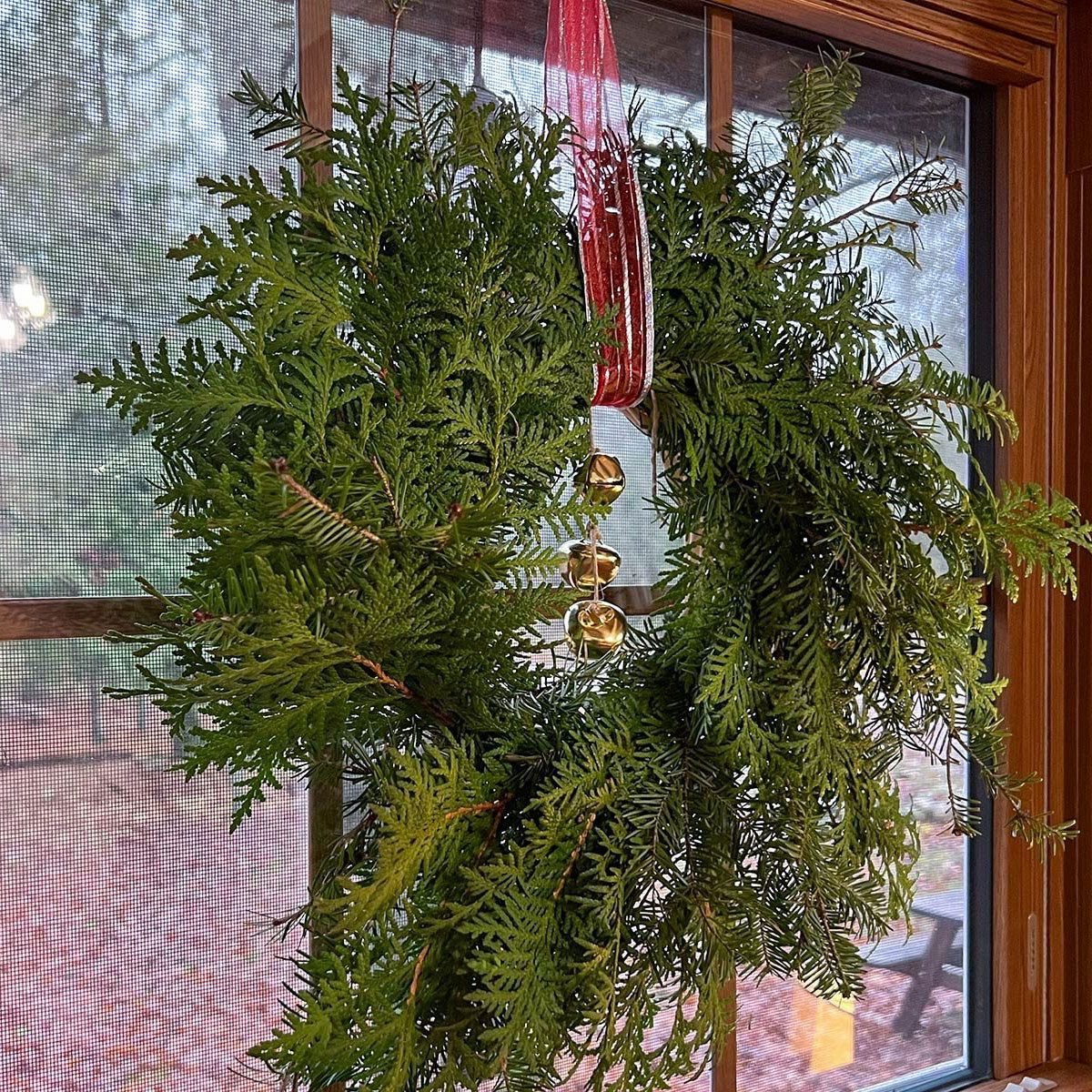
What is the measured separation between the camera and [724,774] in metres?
0.93

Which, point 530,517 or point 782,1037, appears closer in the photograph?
point 530,517

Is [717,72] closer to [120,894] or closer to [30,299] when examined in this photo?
[30,299]

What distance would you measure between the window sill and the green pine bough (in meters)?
0.58

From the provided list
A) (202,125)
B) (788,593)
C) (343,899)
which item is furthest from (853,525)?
(202,125)

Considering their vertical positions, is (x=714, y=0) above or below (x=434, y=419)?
above

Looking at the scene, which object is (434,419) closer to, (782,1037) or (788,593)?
(788,593)

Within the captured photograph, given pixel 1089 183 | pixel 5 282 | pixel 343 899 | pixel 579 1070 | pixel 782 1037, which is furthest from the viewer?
pixel 1089 183

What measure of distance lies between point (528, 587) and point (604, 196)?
32 cm

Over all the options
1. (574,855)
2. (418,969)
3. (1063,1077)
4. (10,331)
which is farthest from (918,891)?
(10,331)

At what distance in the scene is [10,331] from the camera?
2.86 feet

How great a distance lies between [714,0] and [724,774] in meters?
0.78

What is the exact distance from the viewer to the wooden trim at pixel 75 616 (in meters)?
0.86

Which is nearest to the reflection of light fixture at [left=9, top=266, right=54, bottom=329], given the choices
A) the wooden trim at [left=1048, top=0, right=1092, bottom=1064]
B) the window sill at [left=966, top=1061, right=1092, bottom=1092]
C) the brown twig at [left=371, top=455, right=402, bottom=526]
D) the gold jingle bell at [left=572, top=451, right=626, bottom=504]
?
the brown twig at [left=371, top=455, right=402, bottom=526]

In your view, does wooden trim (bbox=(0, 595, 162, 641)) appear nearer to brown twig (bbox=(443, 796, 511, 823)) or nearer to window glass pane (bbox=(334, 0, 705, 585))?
brown twig (bbox=(443, 796, 511, 823))
